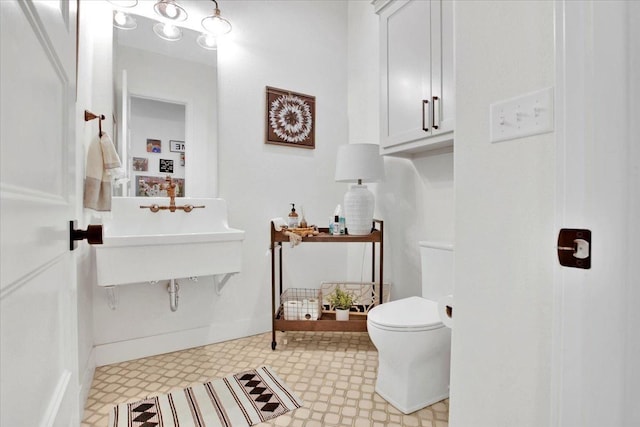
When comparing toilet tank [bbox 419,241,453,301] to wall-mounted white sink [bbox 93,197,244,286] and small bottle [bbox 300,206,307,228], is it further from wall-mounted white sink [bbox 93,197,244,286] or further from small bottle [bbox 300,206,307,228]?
wall-mounted white sink [bbox 93,197,244,286]

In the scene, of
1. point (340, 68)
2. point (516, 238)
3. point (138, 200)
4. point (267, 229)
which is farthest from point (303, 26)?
point (516, 238)

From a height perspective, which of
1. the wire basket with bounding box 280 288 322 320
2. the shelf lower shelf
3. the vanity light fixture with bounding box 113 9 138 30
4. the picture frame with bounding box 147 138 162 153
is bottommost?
the shelf lower shelf

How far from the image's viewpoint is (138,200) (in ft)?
6.95

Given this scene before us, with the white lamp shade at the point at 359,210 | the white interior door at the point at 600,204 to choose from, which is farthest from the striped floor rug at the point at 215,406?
the white interior door at the point at 600,204

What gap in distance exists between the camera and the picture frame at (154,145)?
221 centimetres

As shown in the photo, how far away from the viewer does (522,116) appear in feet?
2.78

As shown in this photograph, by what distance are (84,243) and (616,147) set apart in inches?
83.8

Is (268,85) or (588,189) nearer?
(588,189)

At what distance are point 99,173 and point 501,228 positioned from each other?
1803mm

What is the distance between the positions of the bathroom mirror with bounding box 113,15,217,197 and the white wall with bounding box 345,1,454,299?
121cm

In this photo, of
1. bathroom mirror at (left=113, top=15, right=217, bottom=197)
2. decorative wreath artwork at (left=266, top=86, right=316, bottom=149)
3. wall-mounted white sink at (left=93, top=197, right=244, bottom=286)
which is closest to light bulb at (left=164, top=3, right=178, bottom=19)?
bathroom mirror at (left=113, top=15, right=217, bottom=197)

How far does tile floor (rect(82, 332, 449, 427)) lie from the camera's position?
1.56 meters

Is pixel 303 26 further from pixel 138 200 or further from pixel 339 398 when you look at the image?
pixel 339 398

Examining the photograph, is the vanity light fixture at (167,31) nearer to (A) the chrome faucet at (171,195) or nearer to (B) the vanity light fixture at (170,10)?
(B) the vanity light fixture at (170,10)
